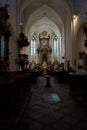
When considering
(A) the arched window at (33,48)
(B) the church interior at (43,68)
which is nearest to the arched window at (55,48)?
(B) the church interior at (43,68)

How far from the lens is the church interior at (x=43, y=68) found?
13.5ft

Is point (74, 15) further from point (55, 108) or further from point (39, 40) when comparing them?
point (39, 40)

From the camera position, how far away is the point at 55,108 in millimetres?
5652

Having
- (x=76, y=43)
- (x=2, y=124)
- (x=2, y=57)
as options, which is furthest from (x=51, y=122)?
(x=76, y=43)

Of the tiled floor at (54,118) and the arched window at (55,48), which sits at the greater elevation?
the arched window at (55,48)

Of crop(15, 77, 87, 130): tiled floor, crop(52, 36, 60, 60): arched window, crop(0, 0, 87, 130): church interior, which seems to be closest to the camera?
crop(15, 77, 87, 130): tiled floor

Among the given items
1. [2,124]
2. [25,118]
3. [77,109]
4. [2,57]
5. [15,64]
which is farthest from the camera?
[15,64]

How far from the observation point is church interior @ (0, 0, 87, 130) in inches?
161

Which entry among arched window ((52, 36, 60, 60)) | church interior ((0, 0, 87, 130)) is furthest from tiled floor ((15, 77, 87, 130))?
arched window ((52, 36, 60, 60))

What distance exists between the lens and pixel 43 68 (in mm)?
29766

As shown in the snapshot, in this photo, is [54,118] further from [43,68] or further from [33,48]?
[33,48]

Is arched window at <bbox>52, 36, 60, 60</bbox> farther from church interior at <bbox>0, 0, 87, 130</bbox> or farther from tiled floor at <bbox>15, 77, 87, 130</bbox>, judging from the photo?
tiled floor at <bbox>15, 77, 87, 130</bbox>

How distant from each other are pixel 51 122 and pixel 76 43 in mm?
12853

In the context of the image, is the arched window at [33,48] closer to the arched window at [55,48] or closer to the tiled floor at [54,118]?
the arched window at [55,48]
